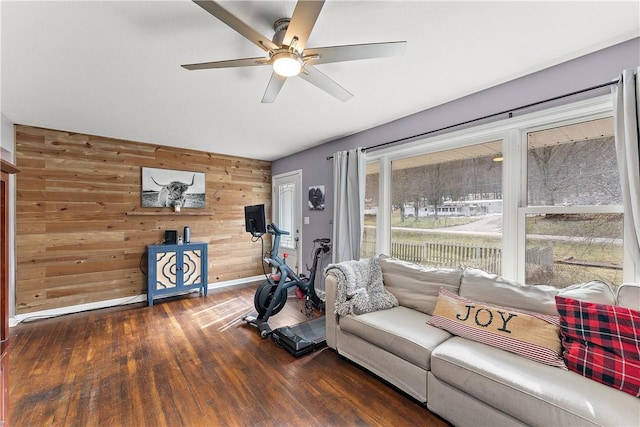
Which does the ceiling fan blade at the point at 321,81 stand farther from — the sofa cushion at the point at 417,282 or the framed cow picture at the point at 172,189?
the framed cow picture at the point at 172,189

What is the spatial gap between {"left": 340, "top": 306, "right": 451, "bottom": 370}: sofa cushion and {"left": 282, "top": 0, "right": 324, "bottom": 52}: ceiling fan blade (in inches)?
77.6

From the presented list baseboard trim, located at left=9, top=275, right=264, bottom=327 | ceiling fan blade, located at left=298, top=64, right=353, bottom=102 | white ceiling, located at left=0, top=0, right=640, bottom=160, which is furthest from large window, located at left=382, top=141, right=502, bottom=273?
baseboard trim, located at left=9, top=275, right=264, bottom=327

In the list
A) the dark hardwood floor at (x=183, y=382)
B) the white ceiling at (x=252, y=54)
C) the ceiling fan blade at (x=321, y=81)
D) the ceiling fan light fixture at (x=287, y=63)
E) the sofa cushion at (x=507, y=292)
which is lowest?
the dark hardwood floor at (x=183, y=382)

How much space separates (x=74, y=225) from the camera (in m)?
3.62

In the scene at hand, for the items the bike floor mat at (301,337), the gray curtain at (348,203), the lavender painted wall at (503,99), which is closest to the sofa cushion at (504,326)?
the bike floor mat at (301,337)

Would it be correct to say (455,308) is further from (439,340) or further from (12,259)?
(12,259)

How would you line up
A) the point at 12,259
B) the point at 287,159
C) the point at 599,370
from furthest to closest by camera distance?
1. the point at 287,159
2. the point at 12,259
3. the point at 599,370

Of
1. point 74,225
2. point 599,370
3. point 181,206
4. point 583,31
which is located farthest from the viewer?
point 181,206

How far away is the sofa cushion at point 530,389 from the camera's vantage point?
1.22 m

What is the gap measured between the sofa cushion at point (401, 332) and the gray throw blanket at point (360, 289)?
0.07 metres

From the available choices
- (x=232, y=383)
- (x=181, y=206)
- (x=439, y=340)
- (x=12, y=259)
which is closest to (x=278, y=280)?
(x=232, y=383)

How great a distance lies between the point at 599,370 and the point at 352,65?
7.71 ft

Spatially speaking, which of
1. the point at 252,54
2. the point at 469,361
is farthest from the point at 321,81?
the point at 469,361

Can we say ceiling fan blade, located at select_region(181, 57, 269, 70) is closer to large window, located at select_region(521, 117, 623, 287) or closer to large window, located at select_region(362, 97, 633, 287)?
large window, located at select_region(362, 97, 633, 287)
